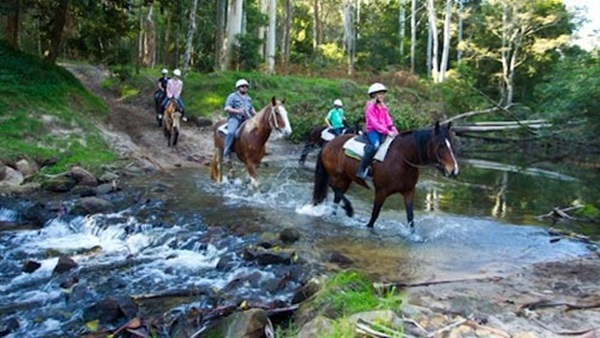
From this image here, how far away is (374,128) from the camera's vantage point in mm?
9445

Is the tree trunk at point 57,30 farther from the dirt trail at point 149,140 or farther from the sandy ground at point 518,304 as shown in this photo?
the sandy ground at point 518,304

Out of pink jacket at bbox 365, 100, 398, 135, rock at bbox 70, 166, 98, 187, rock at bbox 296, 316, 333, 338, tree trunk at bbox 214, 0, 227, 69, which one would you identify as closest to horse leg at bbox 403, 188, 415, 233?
pink jacket at bbox 365, 100, 398, 135

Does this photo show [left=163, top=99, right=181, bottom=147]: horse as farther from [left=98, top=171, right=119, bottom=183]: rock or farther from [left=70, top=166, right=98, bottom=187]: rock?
[left=70, top=166, right=98, bottom=187]: rock

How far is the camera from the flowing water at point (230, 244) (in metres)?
6.25

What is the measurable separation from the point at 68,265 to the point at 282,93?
20.4m

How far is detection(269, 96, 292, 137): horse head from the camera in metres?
11.5

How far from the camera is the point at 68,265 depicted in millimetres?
7000

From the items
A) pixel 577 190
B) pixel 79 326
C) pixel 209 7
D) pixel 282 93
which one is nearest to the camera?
pixel 79 326

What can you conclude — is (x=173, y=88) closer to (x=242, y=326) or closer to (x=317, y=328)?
(x=242, y=326)

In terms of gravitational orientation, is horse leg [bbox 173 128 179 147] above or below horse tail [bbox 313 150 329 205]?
above

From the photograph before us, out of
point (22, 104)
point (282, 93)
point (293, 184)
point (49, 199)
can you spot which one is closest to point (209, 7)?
point (282, 93)

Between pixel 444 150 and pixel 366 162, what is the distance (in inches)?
62.3

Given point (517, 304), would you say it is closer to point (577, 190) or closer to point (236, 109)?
point (236, 109)

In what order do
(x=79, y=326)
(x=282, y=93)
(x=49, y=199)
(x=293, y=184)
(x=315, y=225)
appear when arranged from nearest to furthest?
1. (x=79, y=326)
2. (x=315, y=225)
3. (x=49, y=199)
4. (x=293, y=184)
5. (x=282, y=93)
